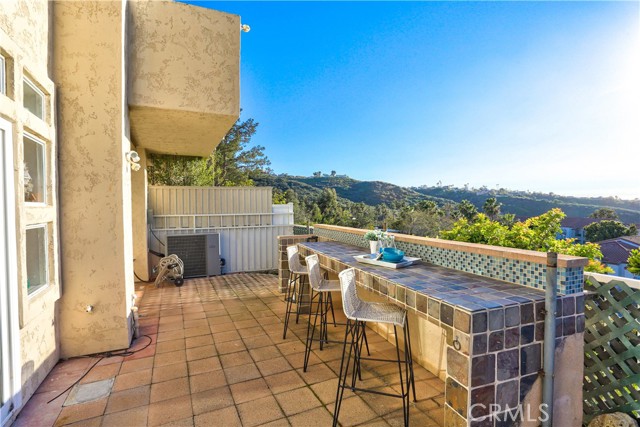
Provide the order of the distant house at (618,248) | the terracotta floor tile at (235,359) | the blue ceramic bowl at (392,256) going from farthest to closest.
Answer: the distant house at (618,248), the terracotta floor tile at (235,359), the blue ceramic bowl at (392,256)

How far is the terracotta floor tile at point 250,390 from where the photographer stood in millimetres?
2451

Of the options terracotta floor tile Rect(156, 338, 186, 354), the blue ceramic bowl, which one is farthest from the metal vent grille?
the blue ceramic bowl

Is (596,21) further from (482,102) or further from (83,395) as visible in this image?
(482,102)

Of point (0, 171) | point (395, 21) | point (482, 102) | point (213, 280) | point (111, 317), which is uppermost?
point (482, 102)

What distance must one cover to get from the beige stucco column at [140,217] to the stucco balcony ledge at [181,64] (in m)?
2.17

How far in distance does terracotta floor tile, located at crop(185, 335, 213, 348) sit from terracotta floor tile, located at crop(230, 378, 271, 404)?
1054 millimetres

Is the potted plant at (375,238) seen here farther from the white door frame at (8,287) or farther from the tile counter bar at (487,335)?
the white door frame at (8,287)

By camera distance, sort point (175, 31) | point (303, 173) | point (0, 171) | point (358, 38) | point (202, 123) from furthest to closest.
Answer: point (303, 173), point (358, 38), point (202, 123), point (175, 31), point (0, 171)

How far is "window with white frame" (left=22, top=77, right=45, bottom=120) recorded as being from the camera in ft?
8.15

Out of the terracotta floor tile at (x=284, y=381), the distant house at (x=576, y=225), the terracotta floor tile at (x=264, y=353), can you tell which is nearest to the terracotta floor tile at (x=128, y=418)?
the terracotta floor tile at (x=284, y=381)

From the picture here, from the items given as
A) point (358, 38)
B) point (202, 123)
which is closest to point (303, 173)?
point (358, 38)

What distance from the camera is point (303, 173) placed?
39219 millimetres

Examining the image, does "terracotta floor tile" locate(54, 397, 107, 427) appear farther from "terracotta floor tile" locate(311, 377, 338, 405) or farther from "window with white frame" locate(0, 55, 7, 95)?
"window with white frame" locate(0, 55, 7, 95)

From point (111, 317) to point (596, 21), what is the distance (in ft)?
32.3
